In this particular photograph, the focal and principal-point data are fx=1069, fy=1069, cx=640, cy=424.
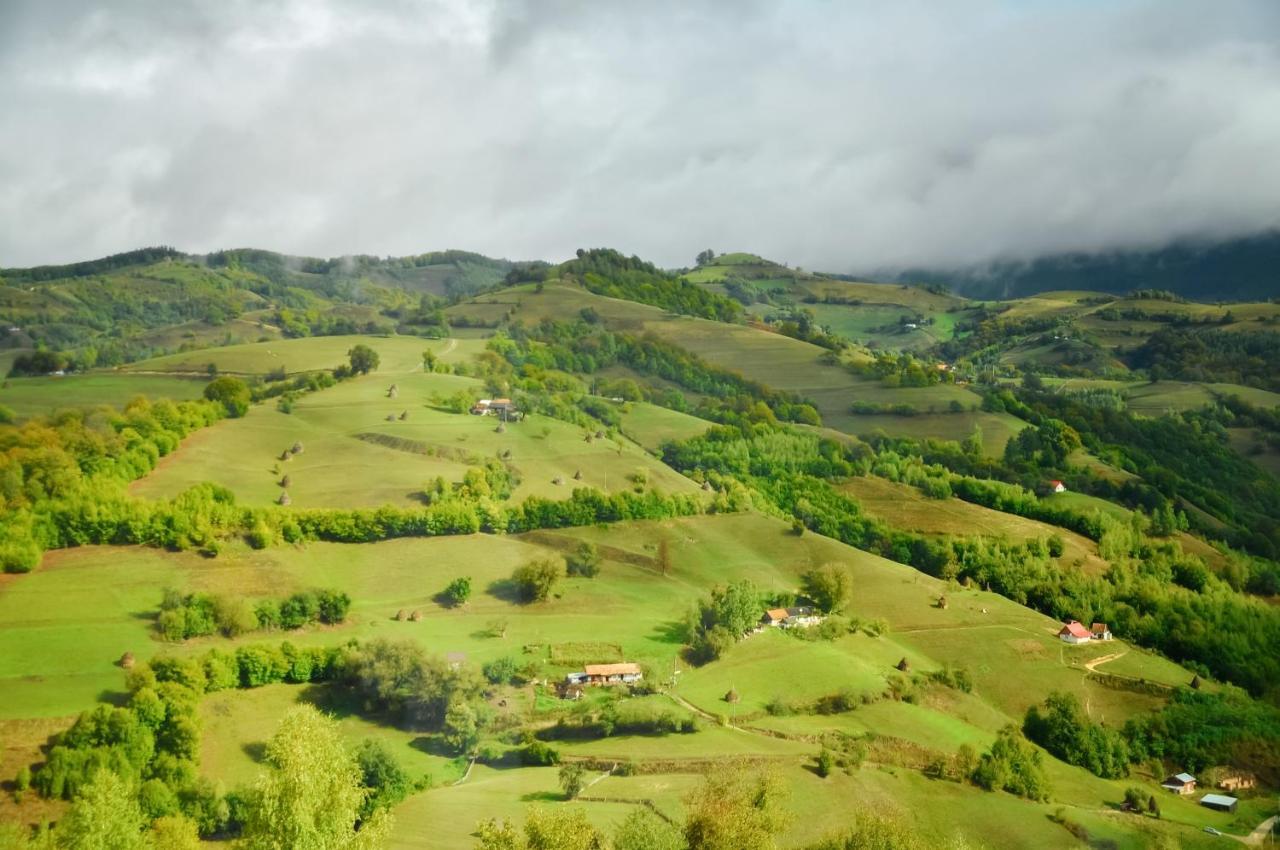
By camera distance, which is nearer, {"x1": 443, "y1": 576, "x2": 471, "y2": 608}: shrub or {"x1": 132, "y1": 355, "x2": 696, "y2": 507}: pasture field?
{"x1": 443, "y1": 576, "x2": 471, "y2": 608}: shrub

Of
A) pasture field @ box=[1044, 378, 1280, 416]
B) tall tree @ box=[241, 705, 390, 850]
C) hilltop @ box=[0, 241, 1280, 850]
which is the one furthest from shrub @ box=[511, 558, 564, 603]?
pasture field @ box=[1044, 378, 1280, 416]

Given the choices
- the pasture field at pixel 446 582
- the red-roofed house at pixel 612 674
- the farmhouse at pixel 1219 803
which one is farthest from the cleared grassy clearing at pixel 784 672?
the farmhouse at pixel 1219 803

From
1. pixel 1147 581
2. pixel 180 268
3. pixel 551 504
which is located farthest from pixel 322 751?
pixel 180 268

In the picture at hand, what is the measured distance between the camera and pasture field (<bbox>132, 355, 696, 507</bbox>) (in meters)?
63.1

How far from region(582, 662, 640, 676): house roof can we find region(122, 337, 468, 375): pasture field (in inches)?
1963

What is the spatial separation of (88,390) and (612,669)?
51.3 m

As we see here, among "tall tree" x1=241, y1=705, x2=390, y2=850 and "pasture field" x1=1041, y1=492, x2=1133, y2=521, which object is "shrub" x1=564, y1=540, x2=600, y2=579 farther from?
"pasture field" x1=1041, y1=492, x2=1133, y2=521

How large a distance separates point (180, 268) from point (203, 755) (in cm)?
16728

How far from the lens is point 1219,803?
1783 inches

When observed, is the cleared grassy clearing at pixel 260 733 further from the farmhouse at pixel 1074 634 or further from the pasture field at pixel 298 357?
the pasture field at pixel 298 357

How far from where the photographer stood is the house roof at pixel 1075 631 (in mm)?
60125

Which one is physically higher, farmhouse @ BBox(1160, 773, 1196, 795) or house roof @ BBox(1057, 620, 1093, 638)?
house roof @ BBox(1057, 620, 1093, 638)

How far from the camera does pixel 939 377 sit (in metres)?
112

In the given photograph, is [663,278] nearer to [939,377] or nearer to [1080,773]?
[939,377]
